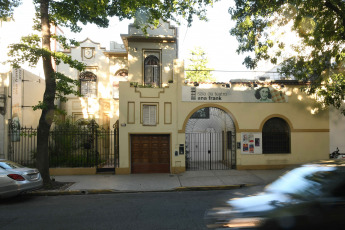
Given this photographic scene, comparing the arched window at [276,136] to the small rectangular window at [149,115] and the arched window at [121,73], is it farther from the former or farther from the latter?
the arched window at [121,73]

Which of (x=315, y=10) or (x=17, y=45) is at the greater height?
(x=315, y=10)

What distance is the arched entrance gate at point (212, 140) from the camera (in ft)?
46.2

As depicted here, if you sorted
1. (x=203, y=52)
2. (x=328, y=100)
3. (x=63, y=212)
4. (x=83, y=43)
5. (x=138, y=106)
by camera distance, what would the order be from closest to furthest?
(x=63, y=212), (x=328, y=100), (x=138, y=106), (x=83, y=43), (x=203, y=52)

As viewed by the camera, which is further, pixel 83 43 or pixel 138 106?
pixel 83 43

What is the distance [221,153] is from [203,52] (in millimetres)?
17807

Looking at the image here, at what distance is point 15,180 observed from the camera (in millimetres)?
7633

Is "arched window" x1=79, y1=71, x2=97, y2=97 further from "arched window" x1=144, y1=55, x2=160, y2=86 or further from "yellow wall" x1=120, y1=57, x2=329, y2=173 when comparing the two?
"yellow wall" x1=120, y1=57, x2=329, y2=173

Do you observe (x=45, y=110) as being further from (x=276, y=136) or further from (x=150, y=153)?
(x=276, y=136)

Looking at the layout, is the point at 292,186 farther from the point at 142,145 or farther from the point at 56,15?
the point at 56,15

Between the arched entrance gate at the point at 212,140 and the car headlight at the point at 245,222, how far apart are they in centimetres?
996

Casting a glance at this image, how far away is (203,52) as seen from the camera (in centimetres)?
3114

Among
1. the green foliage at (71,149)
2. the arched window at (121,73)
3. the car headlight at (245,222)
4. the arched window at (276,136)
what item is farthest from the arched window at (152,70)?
the car headlight at (245,222)

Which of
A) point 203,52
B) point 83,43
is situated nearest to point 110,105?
point 83,43

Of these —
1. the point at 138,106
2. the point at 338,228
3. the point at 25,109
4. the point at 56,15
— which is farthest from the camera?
the point at 25,109
